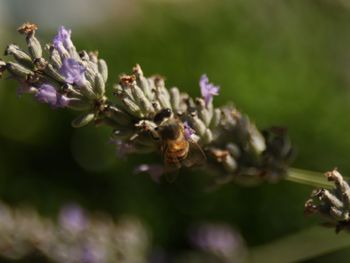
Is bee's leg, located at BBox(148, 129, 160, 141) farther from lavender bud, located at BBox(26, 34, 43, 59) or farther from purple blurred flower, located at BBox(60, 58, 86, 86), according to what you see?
lavender bud, located at BBox(26, 34, 43, 59)

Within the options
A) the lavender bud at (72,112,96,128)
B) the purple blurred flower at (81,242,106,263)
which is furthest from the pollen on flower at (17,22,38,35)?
the purple blurred flower at (81,242,106,263)

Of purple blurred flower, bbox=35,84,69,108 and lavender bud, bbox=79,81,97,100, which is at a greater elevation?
lavender bud, bbox=79,81,97,100

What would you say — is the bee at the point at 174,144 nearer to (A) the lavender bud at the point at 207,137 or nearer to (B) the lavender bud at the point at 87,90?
(A) the lavender bud at the point at 207,137

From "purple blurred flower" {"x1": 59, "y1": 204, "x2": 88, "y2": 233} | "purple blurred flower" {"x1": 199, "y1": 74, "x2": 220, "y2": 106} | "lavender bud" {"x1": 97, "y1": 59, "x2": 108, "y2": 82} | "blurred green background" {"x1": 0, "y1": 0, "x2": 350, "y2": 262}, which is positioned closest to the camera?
"lavender bud" {"x1": 97, "y1": 59, "x2": 108, "y2": 82}

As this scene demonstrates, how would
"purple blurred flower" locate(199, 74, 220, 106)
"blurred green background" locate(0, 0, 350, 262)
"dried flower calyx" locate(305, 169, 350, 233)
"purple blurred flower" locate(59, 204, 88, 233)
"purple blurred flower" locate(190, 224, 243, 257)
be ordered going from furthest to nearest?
"blurred green background" locate(0, 0, 350, 262) < "purple blurred flower" locate(190, 224, 243, 257) < "purple blurred flower" locate(59, 204, 88, 233) < "purple blurred flower" locate(199, 74, 220, 106) < "dried flower calyx" locate(305, 169, 350, 233)

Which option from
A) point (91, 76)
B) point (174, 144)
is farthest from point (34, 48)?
point (174, 144)

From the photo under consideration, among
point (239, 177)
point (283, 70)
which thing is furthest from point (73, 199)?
point (239, 177)

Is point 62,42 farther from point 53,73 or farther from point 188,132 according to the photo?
point 188,132
